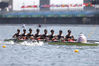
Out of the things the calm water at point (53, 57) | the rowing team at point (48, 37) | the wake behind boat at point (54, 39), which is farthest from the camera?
the rowing team at point (48, 37)

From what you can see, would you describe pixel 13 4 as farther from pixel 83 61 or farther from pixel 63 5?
pixel 83 61

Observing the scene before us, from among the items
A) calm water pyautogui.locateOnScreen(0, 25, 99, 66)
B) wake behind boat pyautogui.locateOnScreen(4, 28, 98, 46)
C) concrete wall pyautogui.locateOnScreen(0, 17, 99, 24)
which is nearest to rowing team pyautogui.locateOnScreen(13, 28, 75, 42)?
wake behind boat pyautogui.locateOnScreen(4, 28, 98, 46)

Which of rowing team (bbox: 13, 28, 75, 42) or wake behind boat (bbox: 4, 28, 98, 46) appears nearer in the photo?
wake behind boat (bbox: 4, 28, 98, 46)

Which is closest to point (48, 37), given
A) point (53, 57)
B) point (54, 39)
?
point (54, 39)

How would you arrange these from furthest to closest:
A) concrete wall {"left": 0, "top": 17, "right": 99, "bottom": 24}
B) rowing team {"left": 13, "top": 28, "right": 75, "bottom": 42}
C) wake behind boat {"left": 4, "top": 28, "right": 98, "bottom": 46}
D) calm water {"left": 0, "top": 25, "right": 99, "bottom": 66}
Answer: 1. concrete wall {"left": 0, "top": 17, "right": 99, "bottom": 24}
2. rowing team {"left": 13, "top": 28, "right": 75, "bottom": 42}
3. wake behind boat {"left": 4, "top": 28, "right": 98, "bottom": 46}
4. calm water {"left": 0, "top": 25, "right": 99, "bottom": 66}

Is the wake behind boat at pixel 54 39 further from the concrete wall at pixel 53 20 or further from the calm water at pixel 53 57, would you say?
the concrete wall at pixel 53 20

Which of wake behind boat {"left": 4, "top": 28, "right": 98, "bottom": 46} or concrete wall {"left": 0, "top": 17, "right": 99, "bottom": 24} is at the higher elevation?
wake behind boat {"left": 4, "top": 28, "right": 98, "bottom": 46}

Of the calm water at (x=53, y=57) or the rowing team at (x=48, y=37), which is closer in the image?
the calm water at (x=53, y=57)

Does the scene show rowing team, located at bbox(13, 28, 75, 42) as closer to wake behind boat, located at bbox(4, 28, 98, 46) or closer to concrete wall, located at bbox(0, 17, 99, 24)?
wake behind boat, located at bbox(4, 28, 98, 46)

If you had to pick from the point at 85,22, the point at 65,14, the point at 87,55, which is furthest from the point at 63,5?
the point at 87,55

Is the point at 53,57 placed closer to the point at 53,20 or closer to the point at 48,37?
the point at 48,37

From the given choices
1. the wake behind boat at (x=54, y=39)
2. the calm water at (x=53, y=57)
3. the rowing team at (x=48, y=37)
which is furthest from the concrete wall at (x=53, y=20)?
the calm water at (x=53, y=57)

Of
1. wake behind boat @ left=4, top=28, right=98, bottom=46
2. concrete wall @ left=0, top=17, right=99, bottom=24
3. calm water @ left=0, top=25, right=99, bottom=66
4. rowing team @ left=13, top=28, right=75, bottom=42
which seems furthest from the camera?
concrete wall @ left=0, top=17, right=99, bottom=24

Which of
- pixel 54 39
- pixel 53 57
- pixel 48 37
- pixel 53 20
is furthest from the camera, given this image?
pixel 53 20
